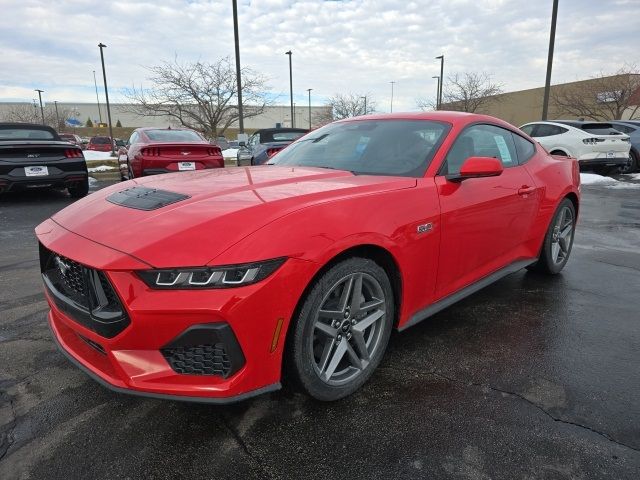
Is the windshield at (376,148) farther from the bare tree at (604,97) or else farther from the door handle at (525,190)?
the bare tree at (604,97)

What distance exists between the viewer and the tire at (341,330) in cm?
193

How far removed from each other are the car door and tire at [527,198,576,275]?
37cm

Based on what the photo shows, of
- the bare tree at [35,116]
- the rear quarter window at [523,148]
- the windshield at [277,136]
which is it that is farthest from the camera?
the bare tree at [35,116]

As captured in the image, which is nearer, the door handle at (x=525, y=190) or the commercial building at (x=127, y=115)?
the door handle at (x=525, y=190)

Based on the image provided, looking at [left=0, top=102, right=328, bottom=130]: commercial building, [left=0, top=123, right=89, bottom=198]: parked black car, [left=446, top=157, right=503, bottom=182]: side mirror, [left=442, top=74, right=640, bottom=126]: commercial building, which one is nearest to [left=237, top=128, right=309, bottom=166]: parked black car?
[left=0, top=123, right=89, bottom=198]: parked black car

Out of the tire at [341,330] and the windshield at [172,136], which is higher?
the windshield at [172,136]

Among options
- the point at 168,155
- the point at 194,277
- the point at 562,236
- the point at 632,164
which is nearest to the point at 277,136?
the point at 168,155

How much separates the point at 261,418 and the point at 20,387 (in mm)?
1327

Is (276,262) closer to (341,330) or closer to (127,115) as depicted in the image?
(341,330)

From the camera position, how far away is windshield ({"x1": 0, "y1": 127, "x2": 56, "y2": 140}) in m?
7.99

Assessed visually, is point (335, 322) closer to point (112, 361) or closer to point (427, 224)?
point (427, 224)

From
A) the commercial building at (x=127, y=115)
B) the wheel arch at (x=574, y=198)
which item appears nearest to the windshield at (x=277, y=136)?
the wheel arch at (x=574, y=198)

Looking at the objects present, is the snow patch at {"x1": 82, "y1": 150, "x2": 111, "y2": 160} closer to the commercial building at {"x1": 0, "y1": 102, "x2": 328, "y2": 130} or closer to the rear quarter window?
the rear quarter window

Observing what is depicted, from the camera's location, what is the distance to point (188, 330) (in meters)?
1.66
